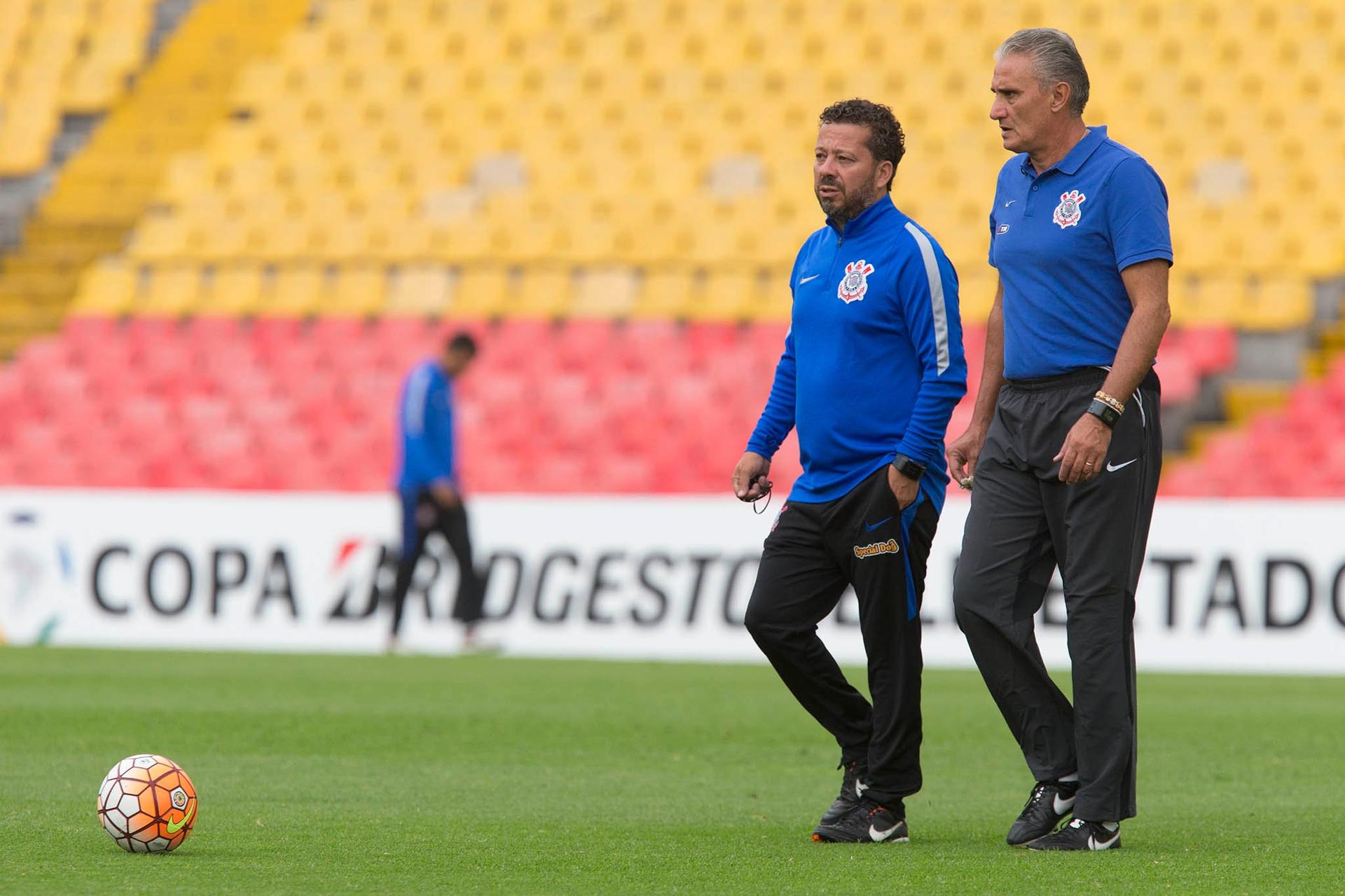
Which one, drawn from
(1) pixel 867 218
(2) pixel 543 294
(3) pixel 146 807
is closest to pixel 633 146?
(2) pixel 543 294

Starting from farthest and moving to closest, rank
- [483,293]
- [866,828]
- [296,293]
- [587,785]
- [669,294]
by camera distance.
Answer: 1. [296,293]
2. [483,293]
3. [669,294]
4. [587,785]
5. [866,828]

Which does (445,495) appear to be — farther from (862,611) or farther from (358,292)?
(862,611)

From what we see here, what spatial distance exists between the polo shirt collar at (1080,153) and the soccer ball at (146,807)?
105 inches

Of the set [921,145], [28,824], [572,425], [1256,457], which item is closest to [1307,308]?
[1256,457]

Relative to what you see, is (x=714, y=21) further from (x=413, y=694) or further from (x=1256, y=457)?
(x=413, y=694)

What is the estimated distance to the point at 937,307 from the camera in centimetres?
537

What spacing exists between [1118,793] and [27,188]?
59.4ft

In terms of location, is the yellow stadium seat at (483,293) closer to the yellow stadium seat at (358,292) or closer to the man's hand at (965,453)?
the yellow stadium seat at (358,292)

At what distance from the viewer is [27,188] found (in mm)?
21062

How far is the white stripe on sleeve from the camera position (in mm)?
5324

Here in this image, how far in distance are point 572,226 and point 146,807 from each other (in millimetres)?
13496

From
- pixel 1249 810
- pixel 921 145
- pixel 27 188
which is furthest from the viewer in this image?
pixel 27 188

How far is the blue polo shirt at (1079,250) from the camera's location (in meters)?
5.03

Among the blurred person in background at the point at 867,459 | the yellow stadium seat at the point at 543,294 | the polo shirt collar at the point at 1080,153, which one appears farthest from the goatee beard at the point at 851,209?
the yellow stadium seat at the point at 543,294
